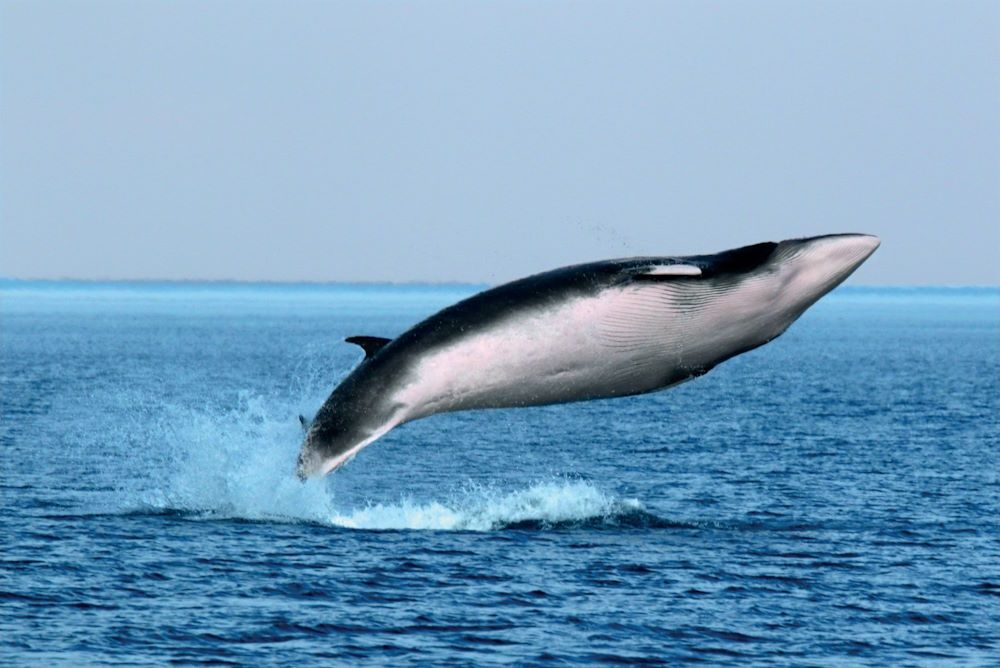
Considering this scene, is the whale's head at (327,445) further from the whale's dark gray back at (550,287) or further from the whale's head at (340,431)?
the whale's dark gray back at (550,287)

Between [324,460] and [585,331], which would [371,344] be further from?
[585,331]

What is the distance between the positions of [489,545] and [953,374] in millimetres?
96503

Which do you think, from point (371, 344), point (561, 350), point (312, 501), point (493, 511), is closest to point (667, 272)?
point (561, 350)

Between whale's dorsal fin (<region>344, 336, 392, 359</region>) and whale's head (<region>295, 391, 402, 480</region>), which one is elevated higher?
whale's dorsal fin (<region>344, 336, 392, 359</region>)

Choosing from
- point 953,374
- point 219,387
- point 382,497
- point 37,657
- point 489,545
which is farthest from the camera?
point 953,374

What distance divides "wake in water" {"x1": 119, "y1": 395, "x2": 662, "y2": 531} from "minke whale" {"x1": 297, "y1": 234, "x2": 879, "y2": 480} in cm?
2056

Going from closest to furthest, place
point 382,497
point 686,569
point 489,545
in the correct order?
point 686,569 → point 489,545 → point 382,497

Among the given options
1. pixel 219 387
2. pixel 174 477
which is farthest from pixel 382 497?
pixel 219 387

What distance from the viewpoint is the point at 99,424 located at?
70.4 m

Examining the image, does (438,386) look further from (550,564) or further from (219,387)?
(219,387)

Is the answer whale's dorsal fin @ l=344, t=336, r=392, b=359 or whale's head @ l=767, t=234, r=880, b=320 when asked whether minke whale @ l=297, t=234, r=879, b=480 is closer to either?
whale's head @ l=767, t=234, r=880, b=320

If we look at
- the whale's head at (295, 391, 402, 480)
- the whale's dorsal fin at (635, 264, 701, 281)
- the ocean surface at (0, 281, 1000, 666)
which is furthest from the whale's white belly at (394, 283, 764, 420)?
the ocean surface at (0, 281, 1000, 666)

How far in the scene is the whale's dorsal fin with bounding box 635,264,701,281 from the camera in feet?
61.1

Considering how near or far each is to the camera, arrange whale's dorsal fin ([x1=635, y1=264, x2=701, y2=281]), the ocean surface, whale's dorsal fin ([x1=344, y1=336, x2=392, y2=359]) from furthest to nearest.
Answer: the ocean surface, whale's dorsal fin ([x1=344, y1=336, x2=392, y2=359]), whale's dorsal fin ([x1=635, y1=264, x2=701, y2=281])
